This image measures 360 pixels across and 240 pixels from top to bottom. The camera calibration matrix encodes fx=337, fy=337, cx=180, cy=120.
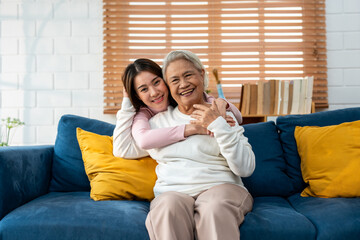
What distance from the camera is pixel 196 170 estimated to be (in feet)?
4.76

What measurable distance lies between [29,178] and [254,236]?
1.12 metres

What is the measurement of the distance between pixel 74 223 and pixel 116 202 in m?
0.25

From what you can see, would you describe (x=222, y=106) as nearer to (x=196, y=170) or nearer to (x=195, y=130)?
(x=195, y=130)

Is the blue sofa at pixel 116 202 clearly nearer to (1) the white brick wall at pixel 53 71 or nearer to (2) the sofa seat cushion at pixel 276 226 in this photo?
(2) the sofa seat cushion at pixel 276 226

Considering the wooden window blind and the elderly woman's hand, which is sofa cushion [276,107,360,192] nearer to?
the elderly woman's hand

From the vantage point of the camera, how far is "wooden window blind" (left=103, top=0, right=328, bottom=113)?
3.10m

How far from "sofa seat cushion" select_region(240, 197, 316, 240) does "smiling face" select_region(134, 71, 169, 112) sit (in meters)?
0.68

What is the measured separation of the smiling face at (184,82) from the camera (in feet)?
5.16

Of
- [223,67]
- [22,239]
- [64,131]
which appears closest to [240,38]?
[223,67]

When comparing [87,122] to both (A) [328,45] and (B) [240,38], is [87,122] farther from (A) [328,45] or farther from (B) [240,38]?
(A) [328,45]

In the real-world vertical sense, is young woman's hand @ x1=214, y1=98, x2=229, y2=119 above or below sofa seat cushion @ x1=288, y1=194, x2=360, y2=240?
above

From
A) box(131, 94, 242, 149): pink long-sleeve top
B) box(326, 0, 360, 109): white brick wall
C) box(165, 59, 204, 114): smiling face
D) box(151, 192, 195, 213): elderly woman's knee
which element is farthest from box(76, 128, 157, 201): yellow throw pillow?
box(326, 0, 360, 109): white brick wall

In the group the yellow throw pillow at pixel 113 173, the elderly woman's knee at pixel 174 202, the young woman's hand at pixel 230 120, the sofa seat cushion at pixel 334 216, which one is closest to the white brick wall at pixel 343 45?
the sofa seat cushion at pixel 334 216

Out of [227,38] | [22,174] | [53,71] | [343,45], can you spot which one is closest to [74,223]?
[22,174]
